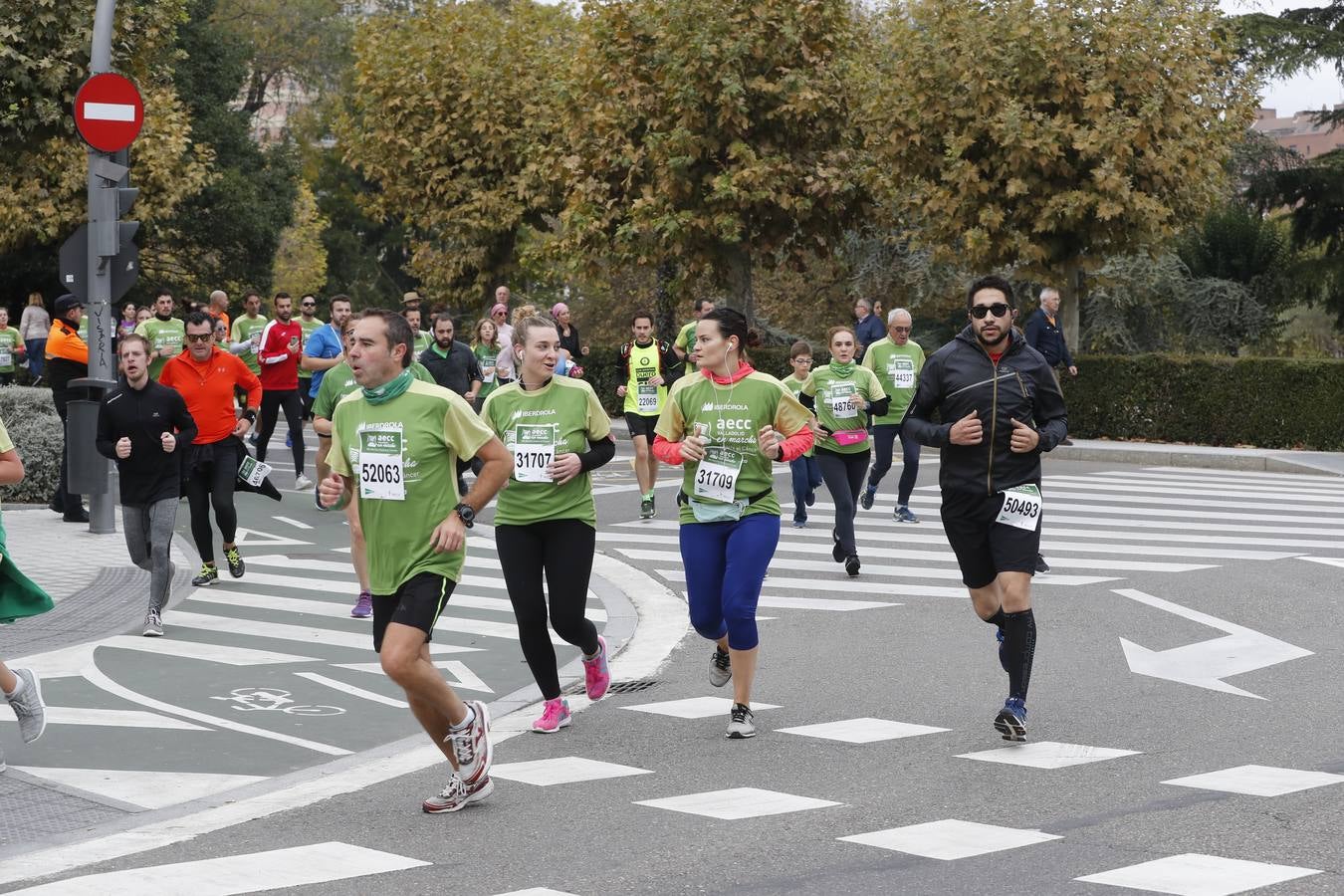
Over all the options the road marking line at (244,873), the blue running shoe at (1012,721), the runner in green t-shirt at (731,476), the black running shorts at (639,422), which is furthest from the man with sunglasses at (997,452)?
the black running shorts at (639,422)

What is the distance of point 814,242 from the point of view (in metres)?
32.2

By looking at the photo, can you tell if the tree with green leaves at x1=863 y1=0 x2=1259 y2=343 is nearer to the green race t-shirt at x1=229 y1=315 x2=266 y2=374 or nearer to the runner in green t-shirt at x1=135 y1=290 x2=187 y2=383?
the green race t-shirt at x1=229 y1=315 x2=266 y2=374

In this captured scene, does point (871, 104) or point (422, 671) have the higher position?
point (871, 104)

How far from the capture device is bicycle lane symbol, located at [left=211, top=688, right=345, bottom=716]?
8.70 meters

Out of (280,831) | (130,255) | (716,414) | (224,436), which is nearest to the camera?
(280,831)

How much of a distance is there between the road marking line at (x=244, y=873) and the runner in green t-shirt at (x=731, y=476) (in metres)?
2.43

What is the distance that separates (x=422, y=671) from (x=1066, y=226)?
72.7 feet

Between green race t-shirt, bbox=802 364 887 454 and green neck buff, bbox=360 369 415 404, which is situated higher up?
green neck buff, bbox=360 369 415 404

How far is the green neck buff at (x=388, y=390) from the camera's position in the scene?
6.75 metres

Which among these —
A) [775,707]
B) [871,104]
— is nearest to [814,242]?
[871,104]

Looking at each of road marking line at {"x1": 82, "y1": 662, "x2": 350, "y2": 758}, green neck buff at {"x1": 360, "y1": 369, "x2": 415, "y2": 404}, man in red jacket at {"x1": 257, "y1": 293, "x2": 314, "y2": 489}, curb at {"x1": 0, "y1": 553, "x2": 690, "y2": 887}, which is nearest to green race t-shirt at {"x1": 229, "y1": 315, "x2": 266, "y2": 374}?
man in red jacket at {"x1": 257, "y1": 293, "x2": 314, "y2": 489}

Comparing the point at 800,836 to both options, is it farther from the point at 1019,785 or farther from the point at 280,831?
the point at 280,831

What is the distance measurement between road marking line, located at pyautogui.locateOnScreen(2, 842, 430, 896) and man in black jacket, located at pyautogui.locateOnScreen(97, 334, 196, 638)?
5.51 meters

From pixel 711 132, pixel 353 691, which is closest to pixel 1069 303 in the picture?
pixel 711 132
